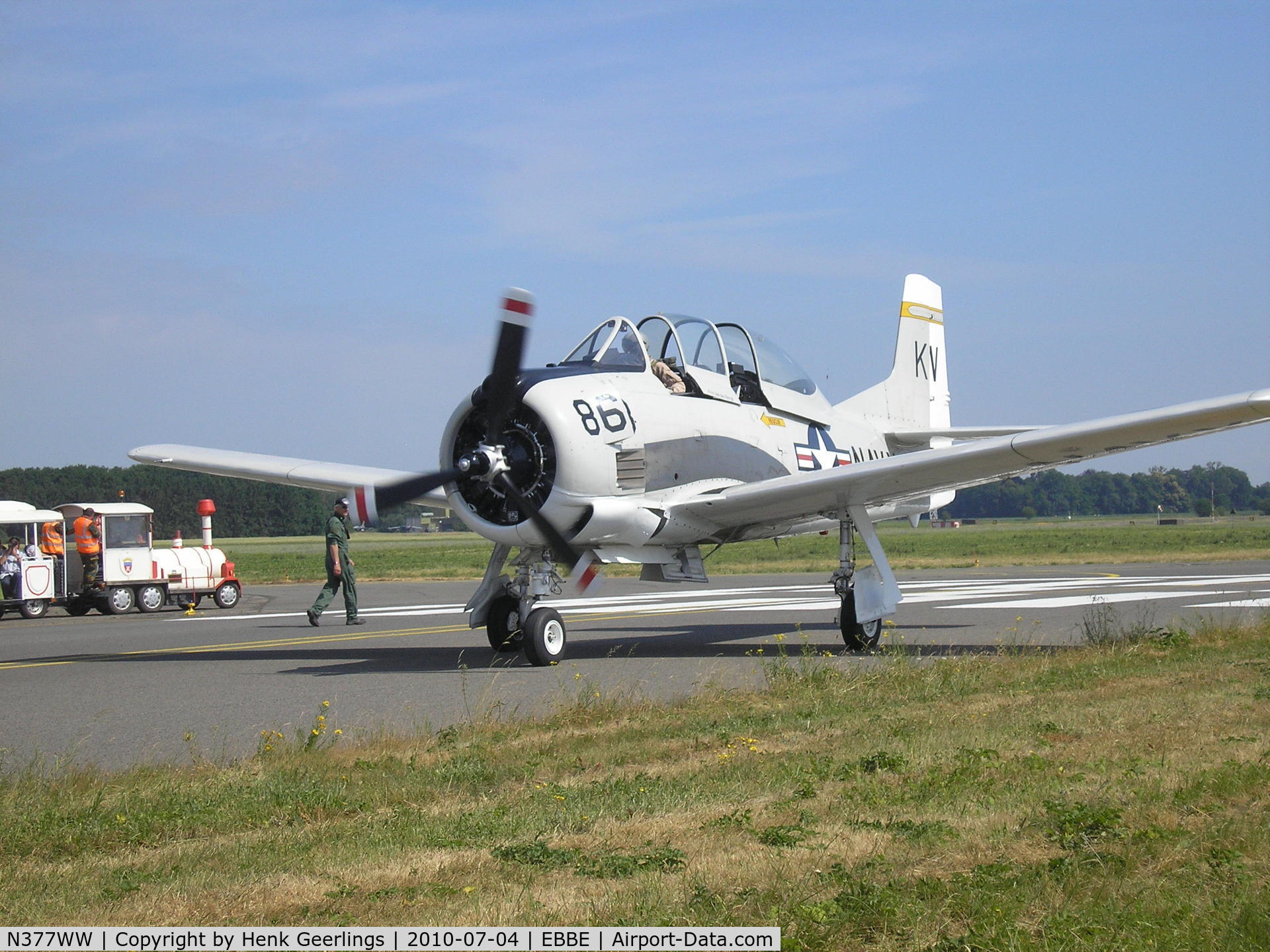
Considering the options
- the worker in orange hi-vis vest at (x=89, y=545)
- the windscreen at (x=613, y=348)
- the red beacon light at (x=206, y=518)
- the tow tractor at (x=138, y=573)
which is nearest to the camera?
the windscreen at (x=613, y=348)

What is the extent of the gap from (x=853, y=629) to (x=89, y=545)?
1743 centimetres

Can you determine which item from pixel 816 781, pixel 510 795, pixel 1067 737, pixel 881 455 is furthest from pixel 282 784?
pixel 881 455

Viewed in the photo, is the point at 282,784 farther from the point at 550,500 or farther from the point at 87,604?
the point at 87,604

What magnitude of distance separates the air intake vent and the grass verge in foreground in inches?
162

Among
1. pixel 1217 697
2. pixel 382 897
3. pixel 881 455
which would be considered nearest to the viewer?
pixel 382 897

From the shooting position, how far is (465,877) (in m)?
4.32

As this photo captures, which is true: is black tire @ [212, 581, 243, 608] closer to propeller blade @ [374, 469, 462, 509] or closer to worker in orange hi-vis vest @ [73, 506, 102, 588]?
worker in orange hi-vis vest @ [73, 506, 102, 588]

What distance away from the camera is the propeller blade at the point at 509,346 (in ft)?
36.3

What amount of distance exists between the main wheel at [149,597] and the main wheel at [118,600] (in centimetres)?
20

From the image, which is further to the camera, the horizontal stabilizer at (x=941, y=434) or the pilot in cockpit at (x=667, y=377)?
the horizontal stabilizer at (x=941, y=434)

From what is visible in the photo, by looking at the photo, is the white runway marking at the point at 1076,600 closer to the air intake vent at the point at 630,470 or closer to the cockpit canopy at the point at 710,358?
the cockpit canopy at the point at 710,358

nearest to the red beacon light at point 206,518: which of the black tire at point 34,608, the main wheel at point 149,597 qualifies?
the main wheel at point 149,597

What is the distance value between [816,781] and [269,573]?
41095 millimetres

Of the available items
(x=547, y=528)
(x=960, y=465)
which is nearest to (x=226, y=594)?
(x=547, y=528)
